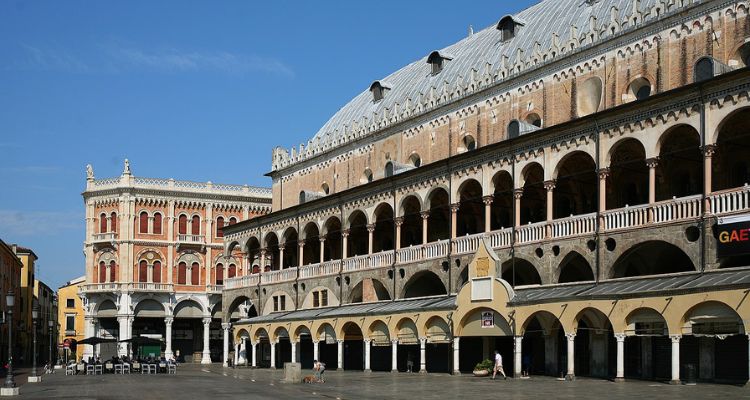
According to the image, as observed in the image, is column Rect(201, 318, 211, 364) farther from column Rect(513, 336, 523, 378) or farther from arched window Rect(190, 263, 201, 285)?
column Rect(513, 336, 523, 378)

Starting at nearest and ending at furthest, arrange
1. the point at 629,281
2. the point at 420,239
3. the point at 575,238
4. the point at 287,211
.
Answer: the point at 629,281
the point at 575,238
the point at 420,239
the point at 287,211

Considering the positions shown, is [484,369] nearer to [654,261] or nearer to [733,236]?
[654,261]

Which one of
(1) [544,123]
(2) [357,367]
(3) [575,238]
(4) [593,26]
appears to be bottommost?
(2) [357,367]

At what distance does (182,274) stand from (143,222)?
6482 millimetres

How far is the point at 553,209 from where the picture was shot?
1868 inches

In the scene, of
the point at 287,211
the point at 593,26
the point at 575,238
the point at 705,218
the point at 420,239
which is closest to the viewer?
the point at 705,218

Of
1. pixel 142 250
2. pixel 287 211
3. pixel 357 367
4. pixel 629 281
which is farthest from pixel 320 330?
pixel 142 250

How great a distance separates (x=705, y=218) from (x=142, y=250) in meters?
67.8

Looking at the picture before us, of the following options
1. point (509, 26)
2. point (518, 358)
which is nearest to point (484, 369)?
point (518, 358)

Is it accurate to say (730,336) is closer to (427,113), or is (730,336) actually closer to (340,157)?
(427,113)

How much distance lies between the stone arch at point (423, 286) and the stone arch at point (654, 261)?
43.9 ft

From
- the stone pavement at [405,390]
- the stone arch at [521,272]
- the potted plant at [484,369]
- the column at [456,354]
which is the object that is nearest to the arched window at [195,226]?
the stone pavement at [405,390]

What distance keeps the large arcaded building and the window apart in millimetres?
64845

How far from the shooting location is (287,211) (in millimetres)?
66750
